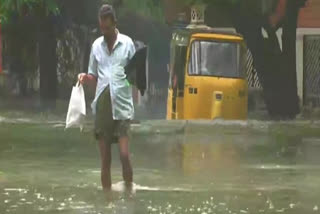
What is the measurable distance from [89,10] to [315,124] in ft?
37.5

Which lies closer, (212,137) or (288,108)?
(212,137)

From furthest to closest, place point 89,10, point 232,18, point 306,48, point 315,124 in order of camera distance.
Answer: point 306,48 < point 89,10 < point 232,18 < point 315,124

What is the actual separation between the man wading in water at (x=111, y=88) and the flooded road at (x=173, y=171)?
0.55m

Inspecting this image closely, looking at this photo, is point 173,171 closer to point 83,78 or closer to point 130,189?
point 130,189

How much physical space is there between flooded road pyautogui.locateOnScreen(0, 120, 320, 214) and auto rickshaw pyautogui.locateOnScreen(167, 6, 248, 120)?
196 cm

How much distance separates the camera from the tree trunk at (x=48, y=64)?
98.5 feet

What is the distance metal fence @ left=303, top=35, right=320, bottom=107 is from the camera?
31453 mm

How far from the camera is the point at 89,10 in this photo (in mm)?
30016

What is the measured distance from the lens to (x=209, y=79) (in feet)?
68.6

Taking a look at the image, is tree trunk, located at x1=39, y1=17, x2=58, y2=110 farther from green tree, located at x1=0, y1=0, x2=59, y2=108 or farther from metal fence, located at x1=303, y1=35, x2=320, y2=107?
metal fence, located at x1=303, y1=35, x2=320, y2=107

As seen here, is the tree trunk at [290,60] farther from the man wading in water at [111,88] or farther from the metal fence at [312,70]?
the man wading in water at [111,88]

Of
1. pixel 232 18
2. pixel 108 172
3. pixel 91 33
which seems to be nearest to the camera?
pixel 108 172

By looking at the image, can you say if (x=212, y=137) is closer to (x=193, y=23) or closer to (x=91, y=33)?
(x=193, y=23)

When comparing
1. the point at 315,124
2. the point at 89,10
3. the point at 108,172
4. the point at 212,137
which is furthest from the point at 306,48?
the point at 108,172
